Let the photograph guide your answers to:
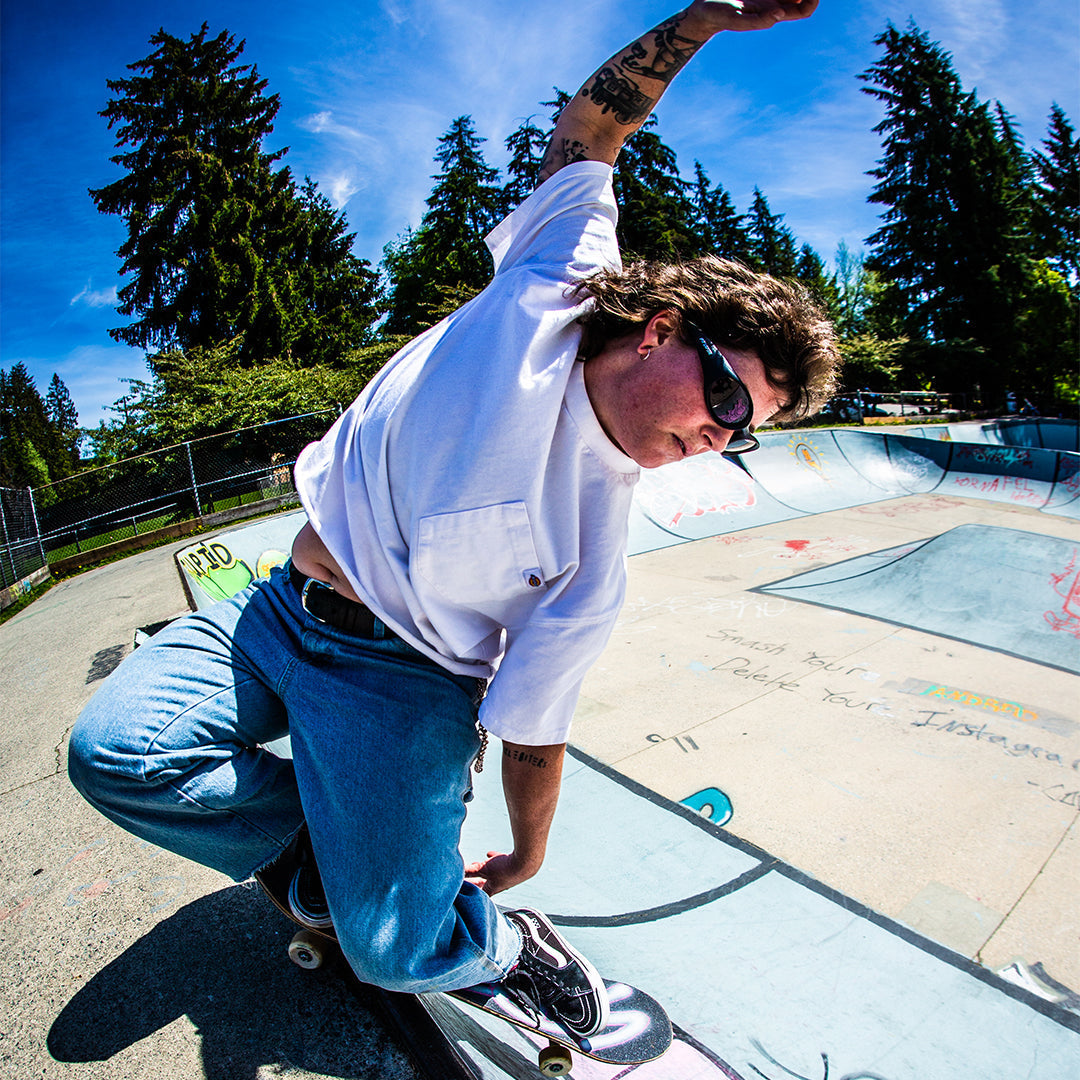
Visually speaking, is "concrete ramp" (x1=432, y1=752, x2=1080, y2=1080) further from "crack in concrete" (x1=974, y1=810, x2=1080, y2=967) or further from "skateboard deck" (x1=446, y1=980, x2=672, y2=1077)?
"crack in concrete" (x1=974, y1=810, x2=1080, y2=967)

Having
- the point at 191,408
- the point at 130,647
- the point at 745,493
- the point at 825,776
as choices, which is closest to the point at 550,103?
the point at 191,408

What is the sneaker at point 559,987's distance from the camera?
Answer: 4.39ft

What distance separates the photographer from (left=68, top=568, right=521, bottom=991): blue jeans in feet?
3.98

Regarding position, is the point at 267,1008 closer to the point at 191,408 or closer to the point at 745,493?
the point at 745,493

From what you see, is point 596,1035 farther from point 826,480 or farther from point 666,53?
point 826,480

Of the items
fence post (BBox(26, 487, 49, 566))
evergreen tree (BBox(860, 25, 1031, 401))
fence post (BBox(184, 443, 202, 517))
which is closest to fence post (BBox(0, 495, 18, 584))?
fence post (BBox(26, 487, 49, 566))

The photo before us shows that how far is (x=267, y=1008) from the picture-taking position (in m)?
1.54

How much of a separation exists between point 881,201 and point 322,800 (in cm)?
4045

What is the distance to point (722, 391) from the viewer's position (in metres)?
1.18

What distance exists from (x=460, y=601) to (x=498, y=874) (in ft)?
2.28

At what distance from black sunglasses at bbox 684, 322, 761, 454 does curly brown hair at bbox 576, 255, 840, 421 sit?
2.4 inches

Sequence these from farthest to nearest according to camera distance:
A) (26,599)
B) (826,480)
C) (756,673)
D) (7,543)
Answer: (826,480) < (7,543) < (26,599) < (756,673)

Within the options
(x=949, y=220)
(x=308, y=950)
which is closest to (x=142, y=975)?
(x=308, y=950)

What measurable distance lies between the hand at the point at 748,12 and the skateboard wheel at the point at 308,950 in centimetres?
236
